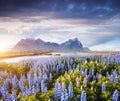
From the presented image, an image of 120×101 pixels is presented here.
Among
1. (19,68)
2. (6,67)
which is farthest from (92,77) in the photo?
(6,67)

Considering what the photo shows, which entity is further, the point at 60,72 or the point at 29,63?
the point at 29,63

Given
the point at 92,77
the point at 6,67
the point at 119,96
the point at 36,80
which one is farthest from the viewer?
the point at 6,67

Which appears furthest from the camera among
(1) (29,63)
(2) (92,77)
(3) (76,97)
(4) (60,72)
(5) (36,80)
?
(1) (29,63)

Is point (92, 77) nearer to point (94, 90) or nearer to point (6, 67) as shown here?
point (94, 90)

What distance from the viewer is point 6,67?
34562mm

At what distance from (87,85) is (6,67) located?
1542cm

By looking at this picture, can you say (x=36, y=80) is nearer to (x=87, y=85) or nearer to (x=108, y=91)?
(x=87, y=85)

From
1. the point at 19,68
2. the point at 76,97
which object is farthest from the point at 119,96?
the point at 19,68

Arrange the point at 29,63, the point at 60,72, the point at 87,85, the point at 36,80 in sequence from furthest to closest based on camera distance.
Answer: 1. the point at 29,63
2. the point at 60,72
3. the point at 36,80
4. the point at 87,85

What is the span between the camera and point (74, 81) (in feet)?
76.5

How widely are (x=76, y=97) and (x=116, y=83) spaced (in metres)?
5.37

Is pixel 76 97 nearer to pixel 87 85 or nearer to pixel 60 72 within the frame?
pixel 87 85

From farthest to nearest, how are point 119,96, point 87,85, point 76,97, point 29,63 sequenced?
point 29,63 < point 87,85 < point 119,96 < point 76,97

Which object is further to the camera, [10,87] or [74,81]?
[10,87]
